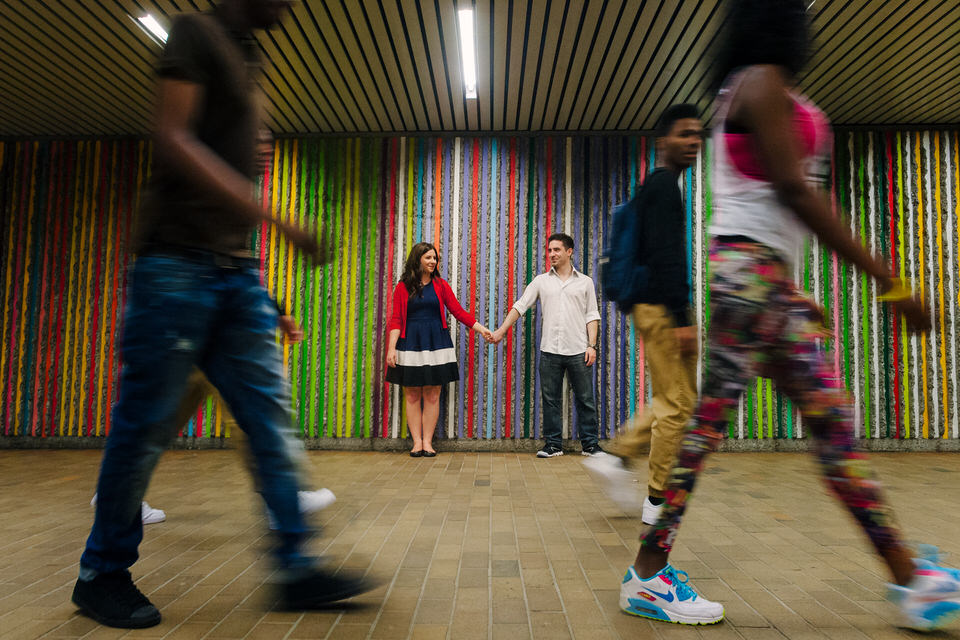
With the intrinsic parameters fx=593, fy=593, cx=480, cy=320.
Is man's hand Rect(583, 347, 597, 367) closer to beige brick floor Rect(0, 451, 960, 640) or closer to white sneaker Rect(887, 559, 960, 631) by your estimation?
beige brick floor Rect(0, 451, 960, 640)

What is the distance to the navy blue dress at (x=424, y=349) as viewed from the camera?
5.70 meters

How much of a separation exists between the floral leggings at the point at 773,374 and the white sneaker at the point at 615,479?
1.50 meters

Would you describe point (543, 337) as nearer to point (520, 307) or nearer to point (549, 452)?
point (520, 307)

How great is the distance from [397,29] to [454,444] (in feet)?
12.6

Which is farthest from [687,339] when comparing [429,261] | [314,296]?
[314,296]

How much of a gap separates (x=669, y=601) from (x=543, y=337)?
4091 mm

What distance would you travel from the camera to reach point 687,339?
229cm

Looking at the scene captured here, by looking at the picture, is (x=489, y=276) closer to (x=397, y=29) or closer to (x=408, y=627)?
(x=397, y=29)

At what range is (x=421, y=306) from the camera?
5.74 m

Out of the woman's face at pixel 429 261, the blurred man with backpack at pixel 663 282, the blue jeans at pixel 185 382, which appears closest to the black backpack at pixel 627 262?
the blurred man with backpack at pixel 663 282

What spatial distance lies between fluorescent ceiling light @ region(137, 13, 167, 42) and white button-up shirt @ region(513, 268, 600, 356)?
364 cm

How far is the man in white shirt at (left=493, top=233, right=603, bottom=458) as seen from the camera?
568cm

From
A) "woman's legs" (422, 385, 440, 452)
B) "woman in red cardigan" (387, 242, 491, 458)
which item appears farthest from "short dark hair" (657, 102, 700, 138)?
"woman's legs" (422, 385, 440, 452)

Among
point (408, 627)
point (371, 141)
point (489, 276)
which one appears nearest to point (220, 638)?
point (408, 627)
